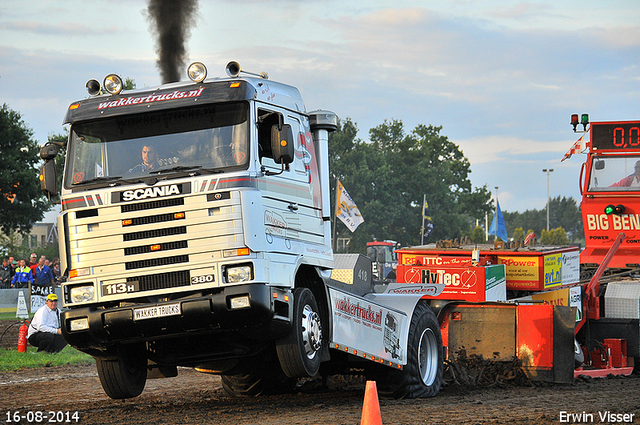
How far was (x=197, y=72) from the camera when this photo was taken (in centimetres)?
814

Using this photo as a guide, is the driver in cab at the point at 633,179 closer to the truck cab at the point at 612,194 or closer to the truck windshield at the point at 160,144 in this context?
the truck cab at the point at 612,194

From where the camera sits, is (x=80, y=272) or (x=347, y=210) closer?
(x=80, y=272)

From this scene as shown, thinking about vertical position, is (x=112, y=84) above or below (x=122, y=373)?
above

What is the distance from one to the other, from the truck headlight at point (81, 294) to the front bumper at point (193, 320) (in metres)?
0.10

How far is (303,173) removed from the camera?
862 centimetres

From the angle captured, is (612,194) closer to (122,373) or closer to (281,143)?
(281,143)

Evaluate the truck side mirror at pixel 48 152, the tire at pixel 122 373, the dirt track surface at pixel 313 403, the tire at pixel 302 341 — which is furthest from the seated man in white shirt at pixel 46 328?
the tire at pixel 302 341

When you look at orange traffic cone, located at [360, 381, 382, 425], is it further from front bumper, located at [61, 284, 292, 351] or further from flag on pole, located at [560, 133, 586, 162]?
flag on pole, located at [560, 133, 586, 162]

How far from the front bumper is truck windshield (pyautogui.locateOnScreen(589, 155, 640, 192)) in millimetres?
10423

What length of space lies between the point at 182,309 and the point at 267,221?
1.20 m

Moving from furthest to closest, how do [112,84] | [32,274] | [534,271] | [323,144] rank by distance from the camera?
[32,274]
[534,271]
[323,144]
[112,84]

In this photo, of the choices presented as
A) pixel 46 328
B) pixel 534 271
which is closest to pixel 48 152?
pixel 534 271

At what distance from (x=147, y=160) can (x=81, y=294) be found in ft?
4.95

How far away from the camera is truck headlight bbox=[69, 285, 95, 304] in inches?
306
